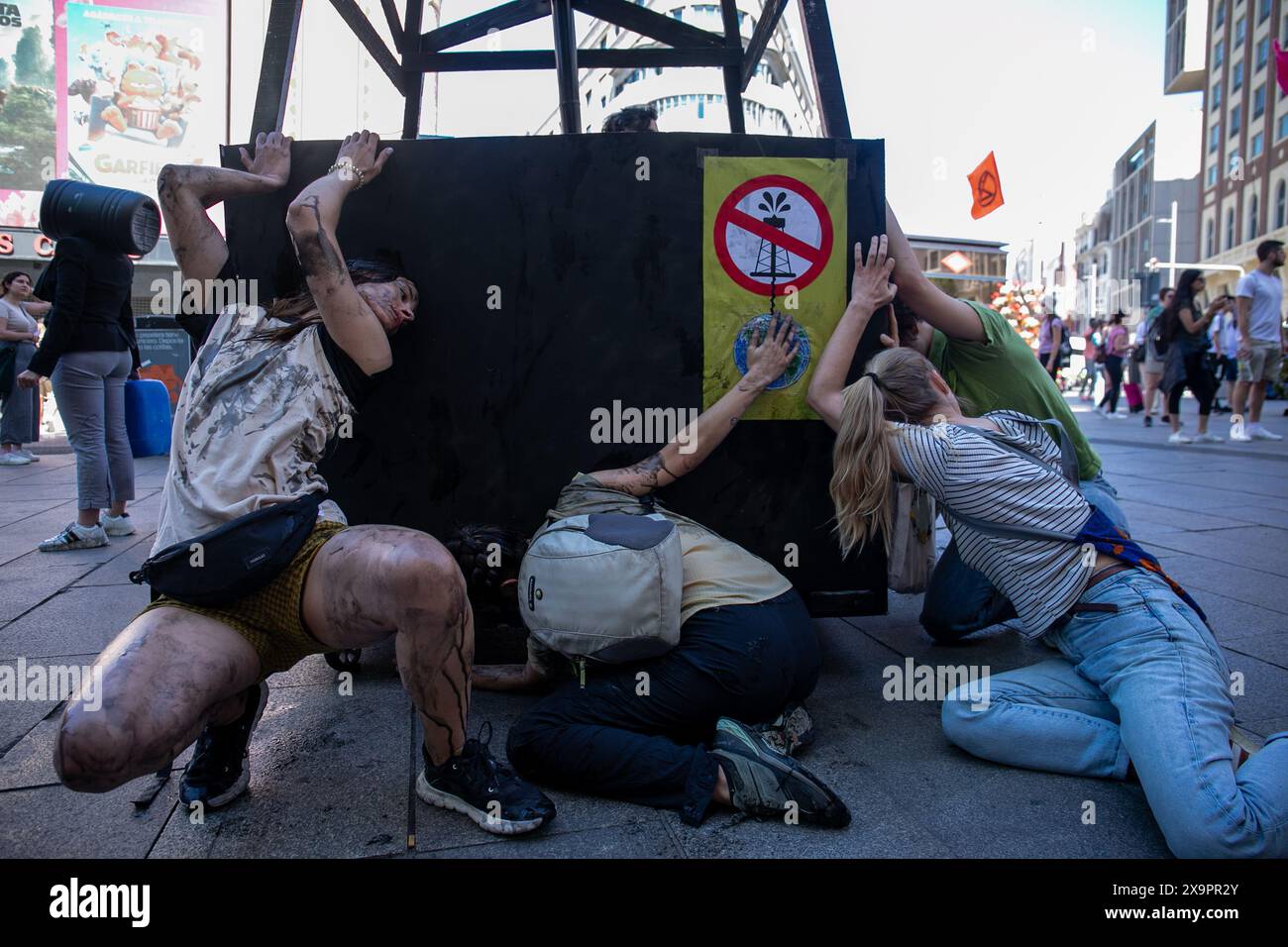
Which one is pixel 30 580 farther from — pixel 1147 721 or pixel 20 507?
pixel 1147 721

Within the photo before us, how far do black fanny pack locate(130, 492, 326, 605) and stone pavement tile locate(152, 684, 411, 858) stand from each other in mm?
556

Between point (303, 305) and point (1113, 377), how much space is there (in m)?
17.4

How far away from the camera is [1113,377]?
16969 mm

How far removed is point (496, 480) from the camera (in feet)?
10.2

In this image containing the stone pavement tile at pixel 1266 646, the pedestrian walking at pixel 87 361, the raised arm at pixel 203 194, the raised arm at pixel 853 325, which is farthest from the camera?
the pedestrian walking at pixel 87 361

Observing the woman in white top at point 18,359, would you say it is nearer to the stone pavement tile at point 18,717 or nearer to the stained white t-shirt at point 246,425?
the stone pavement tile at point 18,717

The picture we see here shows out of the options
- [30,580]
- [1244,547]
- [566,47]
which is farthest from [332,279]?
[1244,547]

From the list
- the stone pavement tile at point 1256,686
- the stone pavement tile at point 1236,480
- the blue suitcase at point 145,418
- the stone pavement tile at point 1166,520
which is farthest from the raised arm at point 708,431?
the stone pavement tile at point 1236,480

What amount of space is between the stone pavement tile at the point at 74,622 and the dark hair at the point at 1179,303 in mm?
10276

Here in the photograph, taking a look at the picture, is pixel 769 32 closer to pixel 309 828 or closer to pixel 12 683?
pixel 309 828

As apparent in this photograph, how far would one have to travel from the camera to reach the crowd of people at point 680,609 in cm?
202

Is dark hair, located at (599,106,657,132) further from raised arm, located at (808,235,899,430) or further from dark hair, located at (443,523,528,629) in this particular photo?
dark hair, located at (443,523,528,629)

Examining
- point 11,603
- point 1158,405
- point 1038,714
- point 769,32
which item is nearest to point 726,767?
point 1038,714
